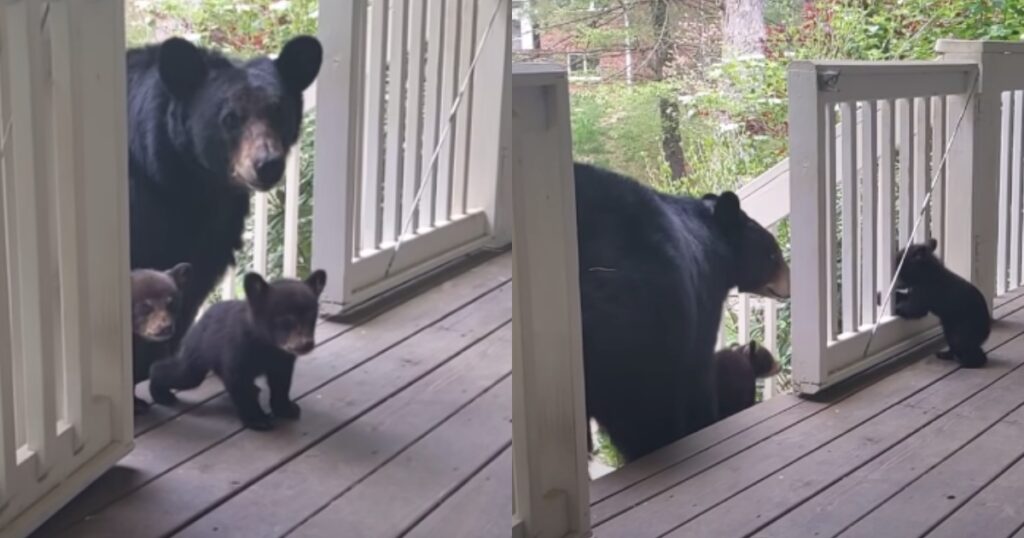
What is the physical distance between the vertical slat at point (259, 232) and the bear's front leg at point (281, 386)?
106 millimetres

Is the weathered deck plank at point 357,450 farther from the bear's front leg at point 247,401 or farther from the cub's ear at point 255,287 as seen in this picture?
the cub's ear at point 255,287

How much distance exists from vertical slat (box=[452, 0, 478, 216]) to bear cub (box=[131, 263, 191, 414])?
40 cm

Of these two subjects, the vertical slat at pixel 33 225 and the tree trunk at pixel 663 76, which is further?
the tree trunk at pixel 663 76

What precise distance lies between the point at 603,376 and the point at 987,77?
104cm

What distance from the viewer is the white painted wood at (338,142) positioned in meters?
0.99

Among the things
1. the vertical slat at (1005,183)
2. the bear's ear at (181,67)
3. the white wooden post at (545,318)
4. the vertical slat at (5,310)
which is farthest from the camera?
the vertical slat at (1005,183)

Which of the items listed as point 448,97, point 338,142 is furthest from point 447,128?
point 338,142

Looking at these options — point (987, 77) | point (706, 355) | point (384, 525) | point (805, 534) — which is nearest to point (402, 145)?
point (384, 525)

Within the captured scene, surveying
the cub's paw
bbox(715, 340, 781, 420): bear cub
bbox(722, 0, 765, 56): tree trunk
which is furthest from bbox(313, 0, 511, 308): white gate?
bbox(715, 340, 781, 420): bear cub

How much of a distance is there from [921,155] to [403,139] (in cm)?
128

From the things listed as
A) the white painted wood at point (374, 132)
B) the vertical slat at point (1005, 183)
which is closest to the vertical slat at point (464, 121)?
the white painted wood at point (374, 132)

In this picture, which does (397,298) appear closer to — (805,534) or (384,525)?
(384,525)

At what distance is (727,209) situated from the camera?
1636mm

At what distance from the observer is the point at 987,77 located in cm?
204
